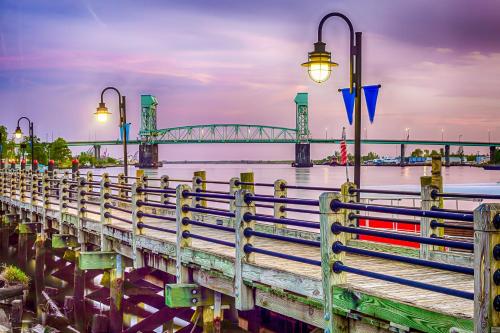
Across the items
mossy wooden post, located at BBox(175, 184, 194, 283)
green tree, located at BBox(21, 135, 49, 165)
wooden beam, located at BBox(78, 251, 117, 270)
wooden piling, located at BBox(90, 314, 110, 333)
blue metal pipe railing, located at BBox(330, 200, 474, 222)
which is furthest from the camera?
green tree, located at BBox(21, 135, 49, 165)

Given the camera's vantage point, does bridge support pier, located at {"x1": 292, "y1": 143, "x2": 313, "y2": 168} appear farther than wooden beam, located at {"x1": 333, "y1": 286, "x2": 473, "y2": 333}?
Yes

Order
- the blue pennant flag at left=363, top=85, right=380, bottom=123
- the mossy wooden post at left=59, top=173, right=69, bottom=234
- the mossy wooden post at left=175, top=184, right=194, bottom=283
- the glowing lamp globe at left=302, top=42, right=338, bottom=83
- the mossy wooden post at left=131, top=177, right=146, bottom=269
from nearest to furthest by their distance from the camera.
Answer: the mossy wooden post at left=175, top=184, right=194, bottom=283 < the glowing lamp globe at left=302, top=42, right=338, bottom=83 < the mossy wooden post at left=131, top=177, right=146, bottom=269 < the blue pennant flag at left=363, top=85, right=380, bottom=123 < the mossy wooden post at left=59, top=173, right=69, bottom=234

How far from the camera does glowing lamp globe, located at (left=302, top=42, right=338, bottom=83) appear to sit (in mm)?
13031

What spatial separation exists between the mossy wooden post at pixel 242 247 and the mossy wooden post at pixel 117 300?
5.91 meters

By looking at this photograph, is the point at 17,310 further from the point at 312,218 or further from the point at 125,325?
the point at 312,218

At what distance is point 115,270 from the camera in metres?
15.0

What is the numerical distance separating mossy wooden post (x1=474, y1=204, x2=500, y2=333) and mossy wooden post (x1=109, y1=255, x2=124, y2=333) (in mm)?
10354

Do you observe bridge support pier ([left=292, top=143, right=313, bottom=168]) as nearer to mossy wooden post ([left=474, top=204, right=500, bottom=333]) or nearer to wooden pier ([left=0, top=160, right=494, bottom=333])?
wooden pier ([left=0, top=160, right=494, bottom=333])

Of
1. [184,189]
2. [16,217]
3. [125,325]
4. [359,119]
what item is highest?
[359,119]

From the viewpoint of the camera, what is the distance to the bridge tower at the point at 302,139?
542 feet

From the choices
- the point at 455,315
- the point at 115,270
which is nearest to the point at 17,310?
the point at 115,270

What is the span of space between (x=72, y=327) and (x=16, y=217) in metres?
13.2

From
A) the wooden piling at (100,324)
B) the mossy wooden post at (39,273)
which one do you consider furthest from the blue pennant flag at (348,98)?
the mossy wooden post at (39,273)

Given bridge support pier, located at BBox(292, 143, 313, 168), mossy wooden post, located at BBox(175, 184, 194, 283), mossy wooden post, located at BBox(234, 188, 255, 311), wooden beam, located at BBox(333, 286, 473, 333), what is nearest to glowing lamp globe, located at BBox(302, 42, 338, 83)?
mossy wooden post, located at BBox(175, 184, 194, 283)
